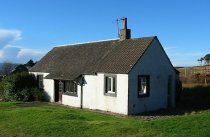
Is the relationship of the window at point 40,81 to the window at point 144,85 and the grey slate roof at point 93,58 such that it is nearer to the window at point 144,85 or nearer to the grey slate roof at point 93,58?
the grey slate roof at point 93,58

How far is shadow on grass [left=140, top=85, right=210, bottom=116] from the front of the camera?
79.4ft

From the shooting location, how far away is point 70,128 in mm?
16188

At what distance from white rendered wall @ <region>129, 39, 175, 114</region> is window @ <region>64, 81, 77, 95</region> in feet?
20.3

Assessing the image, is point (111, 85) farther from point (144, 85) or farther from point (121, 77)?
point (144, 85)

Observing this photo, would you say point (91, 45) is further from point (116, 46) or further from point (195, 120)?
point (195, 120)

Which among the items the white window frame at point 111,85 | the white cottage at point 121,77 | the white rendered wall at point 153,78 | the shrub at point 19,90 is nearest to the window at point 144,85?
the white cottage at point 121,77

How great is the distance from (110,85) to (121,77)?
1447mm

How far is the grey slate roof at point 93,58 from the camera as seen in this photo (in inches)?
987

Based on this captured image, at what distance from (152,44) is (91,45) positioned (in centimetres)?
794

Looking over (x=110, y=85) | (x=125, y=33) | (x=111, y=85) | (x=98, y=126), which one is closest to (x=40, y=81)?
(x=125, y=33)

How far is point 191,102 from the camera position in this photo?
29.9 meters

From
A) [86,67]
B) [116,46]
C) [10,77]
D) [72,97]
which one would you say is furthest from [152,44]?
[10,77]

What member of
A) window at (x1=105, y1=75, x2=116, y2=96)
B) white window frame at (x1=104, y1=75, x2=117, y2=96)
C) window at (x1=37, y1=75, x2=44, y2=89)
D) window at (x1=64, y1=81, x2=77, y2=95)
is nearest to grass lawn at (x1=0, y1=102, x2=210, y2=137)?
white window frame at (x1=104, y1=75, x2=117, y2=96)

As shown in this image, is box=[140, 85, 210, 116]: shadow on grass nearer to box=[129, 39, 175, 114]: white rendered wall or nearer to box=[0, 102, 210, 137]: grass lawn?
box=[129, 39, 175, 114]: white rendered wall
